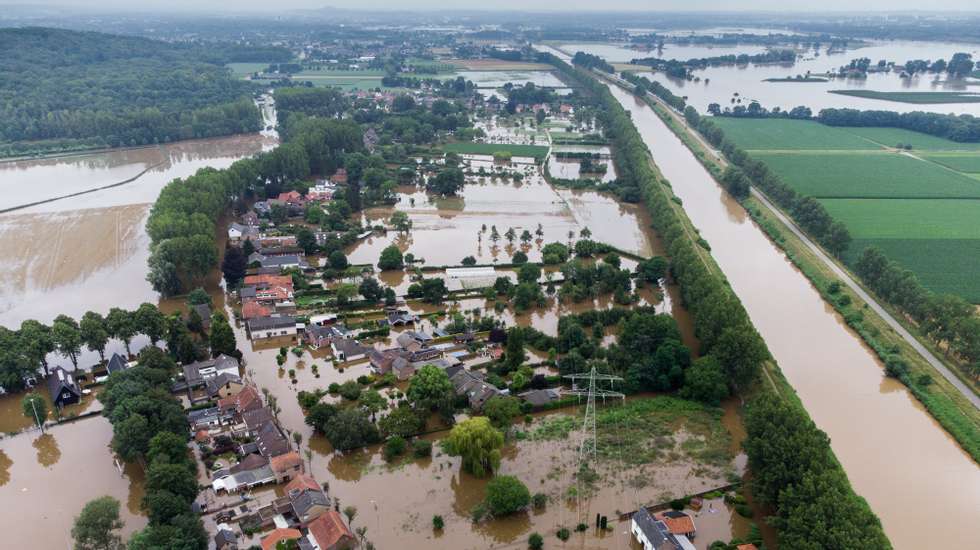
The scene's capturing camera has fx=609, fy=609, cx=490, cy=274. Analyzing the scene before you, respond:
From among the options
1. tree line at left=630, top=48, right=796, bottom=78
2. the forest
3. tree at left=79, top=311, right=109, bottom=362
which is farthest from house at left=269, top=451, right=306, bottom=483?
tree line at left=630, top=48, right=796, bottom=78

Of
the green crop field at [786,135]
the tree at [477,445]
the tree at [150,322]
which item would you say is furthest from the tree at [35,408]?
the green crop field at [786,135]

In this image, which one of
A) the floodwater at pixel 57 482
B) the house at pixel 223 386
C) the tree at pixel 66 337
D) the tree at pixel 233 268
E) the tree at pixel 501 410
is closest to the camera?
the floodwater at pixel 57 482

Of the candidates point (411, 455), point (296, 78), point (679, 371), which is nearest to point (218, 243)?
point (411, 455)

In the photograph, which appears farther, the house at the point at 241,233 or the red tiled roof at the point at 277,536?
the house at the point at 241,233

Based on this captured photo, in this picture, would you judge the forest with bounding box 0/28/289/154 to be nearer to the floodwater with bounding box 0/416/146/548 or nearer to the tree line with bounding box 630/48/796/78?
the floodwater with bounding box 0/416/146/548

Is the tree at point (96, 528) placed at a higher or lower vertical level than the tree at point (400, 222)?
lower

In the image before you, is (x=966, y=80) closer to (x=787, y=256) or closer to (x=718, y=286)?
(x=787, y=256)

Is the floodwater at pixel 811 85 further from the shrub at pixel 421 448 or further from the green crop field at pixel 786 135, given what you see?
the shrub at pixel 421 448
